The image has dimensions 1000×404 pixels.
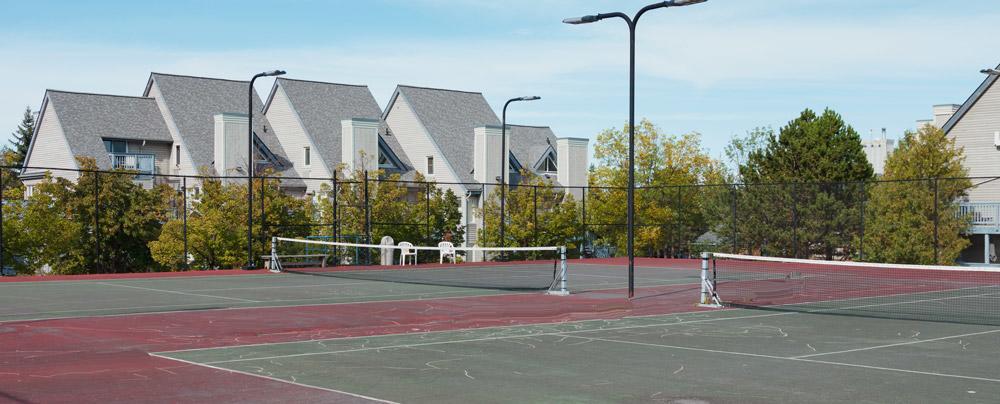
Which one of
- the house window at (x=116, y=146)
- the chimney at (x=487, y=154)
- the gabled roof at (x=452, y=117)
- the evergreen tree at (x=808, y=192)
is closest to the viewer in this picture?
the evergreen tree at (x=808, y=192)

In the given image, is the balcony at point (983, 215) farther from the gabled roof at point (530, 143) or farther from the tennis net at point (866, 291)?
the gabled roof at point (530, 143)

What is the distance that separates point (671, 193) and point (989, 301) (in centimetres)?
3263

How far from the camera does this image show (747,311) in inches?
800

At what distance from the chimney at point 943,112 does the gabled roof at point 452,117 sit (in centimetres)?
2521

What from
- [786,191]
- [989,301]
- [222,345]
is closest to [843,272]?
[786,191]

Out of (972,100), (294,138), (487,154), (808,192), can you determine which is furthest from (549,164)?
(972,100)

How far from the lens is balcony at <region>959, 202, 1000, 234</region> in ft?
142

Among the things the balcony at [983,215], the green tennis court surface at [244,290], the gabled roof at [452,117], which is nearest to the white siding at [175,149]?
the gabled roof at [452,117]

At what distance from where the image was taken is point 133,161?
5344 centimetres

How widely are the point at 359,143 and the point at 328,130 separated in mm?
4508

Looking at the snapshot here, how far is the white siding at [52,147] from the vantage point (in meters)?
52.8

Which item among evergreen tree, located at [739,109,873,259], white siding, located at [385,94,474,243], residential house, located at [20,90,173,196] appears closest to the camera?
evergreen tree, located at [739,109,873,259]

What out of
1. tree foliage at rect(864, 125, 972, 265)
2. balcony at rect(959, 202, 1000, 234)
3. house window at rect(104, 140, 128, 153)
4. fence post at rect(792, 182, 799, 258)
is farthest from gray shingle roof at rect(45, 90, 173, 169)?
balcony at rect(959, 202, 1000, 234)

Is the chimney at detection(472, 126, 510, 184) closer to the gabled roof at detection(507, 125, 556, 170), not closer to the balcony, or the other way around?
the gabled roof at detection(507, 125, 556, 170)
